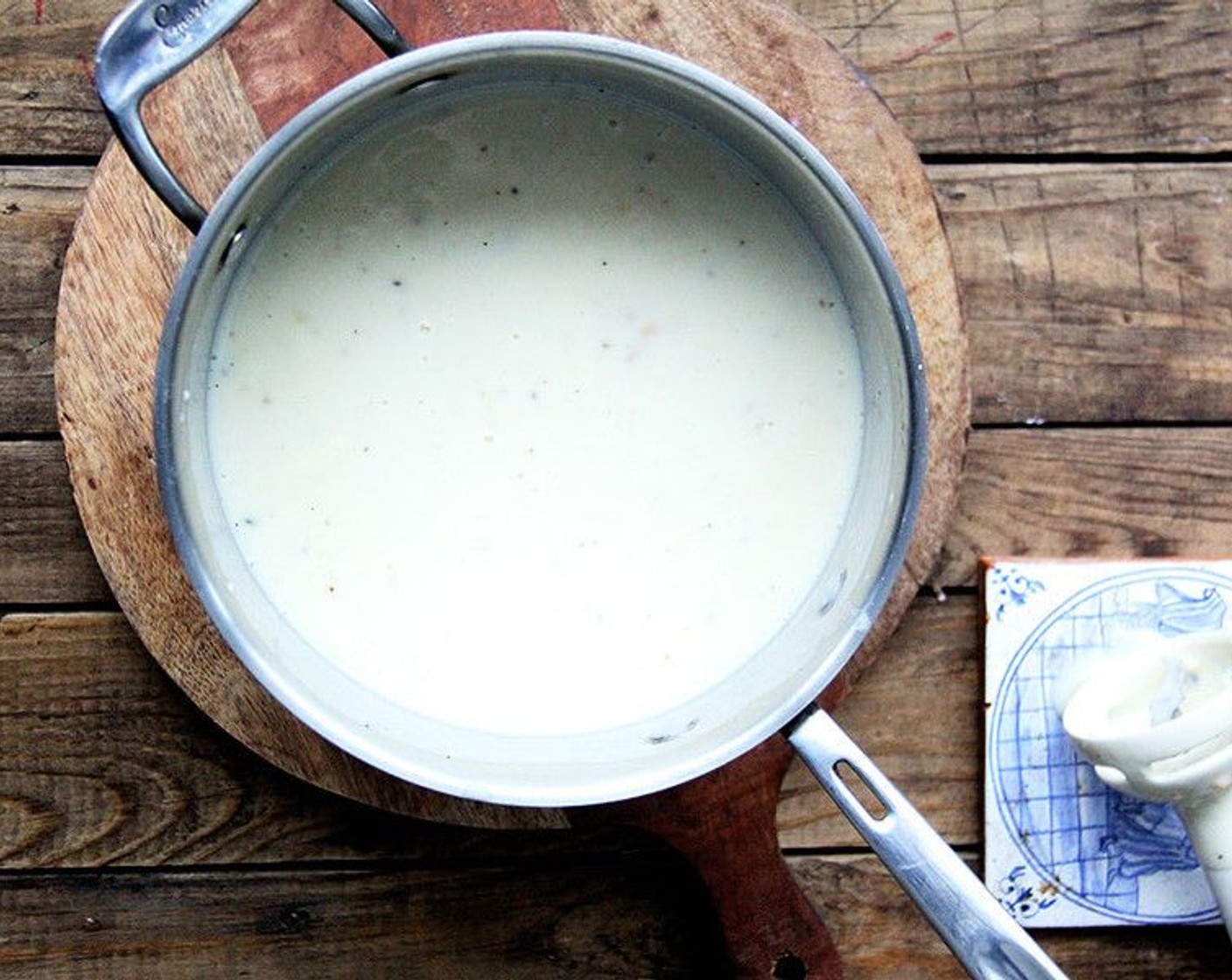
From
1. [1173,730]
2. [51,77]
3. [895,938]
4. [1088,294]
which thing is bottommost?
[895,938]

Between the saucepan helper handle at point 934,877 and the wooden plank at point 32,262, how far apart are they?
1.29 ft

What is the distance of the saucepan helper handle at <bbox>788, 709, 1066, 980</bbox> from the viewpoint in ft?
1.83

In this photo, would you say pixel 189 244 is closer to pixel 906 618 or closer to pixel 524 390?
pixel 524 390

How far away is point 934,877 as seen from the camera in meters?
0.57

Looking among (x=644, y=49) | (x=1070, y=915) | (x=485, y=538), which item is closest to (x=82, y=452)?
(x=485, y=538)

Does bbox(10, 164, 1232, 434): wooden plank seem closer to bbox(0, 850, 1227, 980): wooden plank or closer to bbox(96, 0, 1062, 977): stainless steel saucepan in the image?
bbox(96, 0, 1062, 977): stainless steel saucepan

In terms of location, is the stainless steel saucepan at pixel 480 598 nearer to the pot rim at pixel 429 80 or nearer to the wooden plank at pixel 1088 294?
the pot rim at pixel 429 80

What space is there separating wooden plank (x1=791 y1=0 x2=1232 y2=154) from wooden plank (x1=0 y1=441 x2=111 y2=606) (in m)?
0.41

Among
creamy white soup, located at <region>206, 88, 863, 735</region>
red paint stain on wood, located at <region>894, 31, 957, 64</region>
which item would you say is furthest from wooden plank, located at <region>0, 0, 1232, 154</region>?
creamy white soup, located at <region>206, 88, 863, 735</region>

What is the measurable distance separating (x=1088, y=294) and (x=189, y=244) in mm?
409

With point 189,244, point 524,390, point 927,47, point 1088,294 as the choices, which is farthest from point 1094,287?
point 189,244

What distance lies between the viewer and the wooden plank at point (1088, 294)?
27.7 inches

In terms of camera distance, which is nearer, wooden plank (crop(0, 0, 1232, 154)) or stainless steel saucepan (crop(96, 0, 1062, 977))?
stainless steel saucepan (crop(96, 0, 1062, 977))

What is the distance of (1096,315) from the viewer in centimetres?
71
